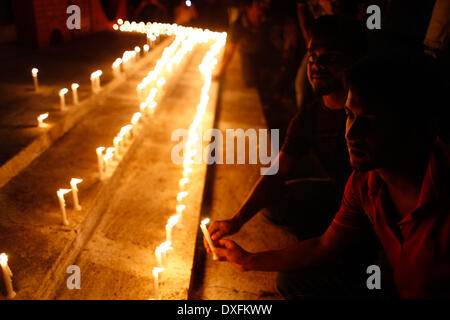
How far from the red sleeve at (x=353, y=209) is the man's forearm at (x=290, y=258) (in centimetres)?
20

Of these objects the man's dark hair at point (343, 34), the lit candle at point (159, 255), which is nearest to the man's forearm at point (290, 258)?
the lit candle at point (159, 255)

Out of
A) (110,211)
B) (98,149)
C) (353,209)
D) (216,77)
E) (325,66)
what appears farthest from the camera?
(216,77)

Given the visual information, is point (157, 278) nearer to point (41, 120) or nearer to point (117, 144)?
point (117, 144)

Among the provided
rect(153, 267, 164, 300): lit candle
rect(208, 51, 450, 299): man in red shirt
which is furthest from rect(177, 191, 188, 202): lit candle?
rect(208, 51, 450, 299): man in red shirt

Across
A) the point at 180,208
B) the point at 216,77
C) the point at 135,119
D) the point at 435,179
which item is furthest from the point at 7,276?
the point at 216,77

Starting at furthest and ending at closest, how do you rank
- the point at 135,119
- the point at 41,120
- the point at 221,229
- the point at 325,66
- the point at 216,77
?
the point at 216,77 → the point at 135,119 → the point at 41,120 → the point at 325,66 → the point at 221,229

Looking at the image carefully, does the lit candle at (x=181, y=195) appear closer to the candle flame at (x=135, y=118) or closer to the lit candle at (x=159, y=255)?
the lit candle at (x=159, y=255)

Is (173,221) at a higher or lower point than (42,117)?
lower

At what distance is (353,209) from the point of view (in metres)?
1.97

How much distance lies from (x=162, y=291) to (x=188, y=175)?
5.59ft

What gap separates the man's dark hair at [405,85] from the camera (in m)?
1.37

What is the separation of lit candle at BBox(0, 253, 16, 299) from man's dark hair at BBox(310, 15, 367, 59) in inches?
97.3

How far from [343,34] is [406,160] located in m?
1.35

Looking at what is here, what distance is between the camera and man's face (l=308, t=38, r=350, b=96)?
2.54 m
